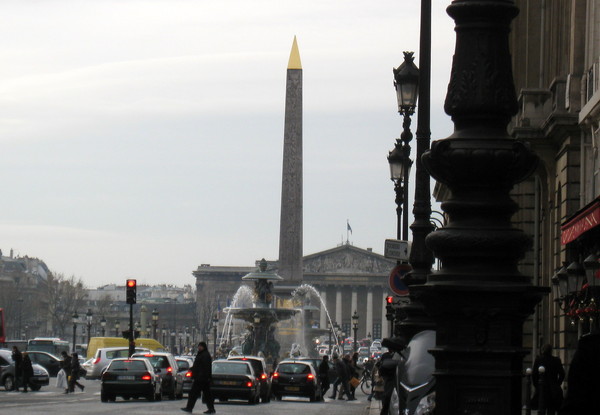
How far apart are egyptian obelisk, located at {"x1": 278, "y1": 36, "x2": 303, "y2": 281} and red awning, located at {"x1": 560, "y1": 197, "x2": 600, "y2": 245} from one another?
69.4 metres

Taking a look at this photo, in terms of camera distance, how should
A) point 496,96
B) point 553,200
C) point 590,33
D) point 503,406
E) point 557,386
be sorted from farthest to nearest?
point 553,200 → point 590,33 → point 557,386 → point 496,96 → point 503,406

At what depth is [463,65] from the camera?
27.4 feet

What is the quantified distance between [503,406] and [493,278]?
653 millimetres

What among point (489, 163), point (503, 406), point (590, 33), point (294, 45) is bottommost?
point (503, 406)

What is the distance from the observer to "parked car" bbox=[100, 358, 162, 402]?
43362 mm

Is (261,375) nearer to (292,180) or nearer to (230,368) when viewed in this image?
(230,368)

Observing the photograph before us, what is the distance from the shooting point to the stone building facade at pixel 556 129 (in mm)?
30844

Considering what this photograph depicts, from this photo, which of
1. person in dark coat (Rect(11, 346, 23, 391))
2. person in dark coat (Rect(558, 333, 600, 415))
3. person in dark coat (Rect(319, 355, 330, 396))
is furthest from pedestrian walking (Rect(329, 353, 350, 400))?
person in dark coat (Rect(558, 333, 600, 415))

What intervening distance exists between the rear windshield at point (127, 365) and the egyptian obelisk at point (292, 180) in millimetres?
52137

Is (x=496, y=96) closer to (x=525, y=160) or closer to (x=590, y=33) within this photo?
(x=525, y=160)

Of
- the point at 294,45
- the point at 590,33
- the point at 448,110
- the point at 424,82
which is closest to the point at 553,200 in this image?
the point at 590,33

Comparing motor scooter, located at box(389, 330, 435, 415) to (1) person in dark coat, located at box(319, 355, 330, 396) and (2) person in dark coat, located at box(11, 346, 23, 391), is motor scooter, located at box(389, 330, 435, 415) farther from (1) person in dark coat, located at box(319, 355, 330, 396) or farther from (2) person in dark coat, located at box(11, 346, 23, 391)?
(2) person in dark coat, located at box(11, 346, 23, 391)

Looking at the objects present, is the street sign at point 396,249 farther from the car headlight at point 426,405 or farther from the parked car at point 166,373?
the parked car at point 166,373

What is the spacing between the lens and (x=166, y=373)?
4897cm
